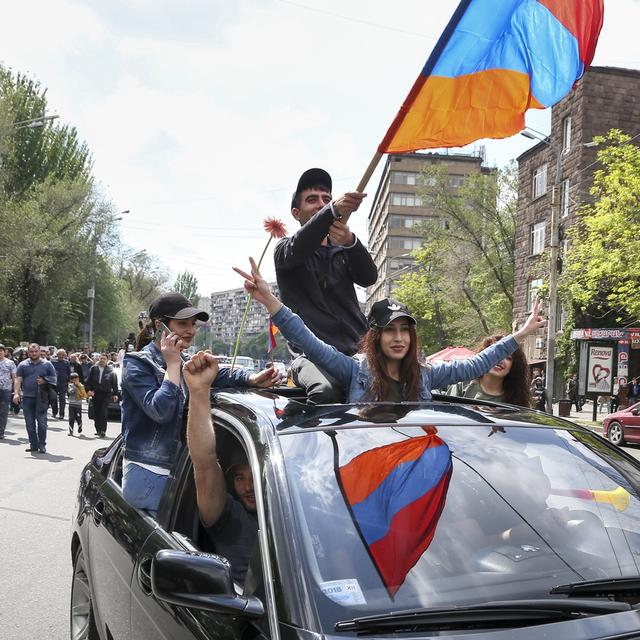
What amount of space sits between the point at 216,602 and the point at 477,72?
10.0 ft

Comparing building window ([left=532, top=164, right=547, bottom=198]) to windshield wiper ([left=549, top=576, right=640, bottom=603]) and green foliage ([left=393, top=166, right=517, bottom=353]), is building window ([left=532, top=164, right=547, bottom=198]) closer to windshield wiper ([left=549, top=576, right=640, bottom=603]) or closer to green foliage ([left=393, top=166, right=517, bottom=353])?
green foliage ([left=393, top=166, right=517, bottom=353])

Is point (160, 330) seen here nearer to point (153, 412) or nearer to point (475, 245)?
point (153, 412)

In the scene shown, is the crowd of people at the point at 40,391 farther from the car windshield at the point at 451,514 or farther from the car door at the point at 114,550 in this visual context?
the car windshield at the point at 451,514

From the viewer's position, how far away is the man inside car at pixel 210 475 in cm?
254

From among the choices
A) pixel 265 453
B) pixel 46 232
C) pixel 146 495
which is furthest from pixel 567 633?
pixel 46 232

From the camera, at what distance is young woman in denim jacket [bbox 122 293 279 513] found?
301cm

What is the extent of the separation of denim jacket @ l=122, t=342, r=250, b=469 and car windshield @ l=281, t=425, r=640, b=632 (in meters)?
1.04

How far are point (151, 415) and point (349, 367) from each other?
97 cm

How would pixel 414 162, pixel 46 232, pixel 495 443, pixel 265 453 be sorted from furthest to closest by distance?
pixel 414 162, pixel 46 232, pixel 495 443, pixel 265 453

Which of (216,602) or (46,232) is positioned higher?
(46,232)

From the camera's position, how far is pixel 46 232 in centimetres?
4050

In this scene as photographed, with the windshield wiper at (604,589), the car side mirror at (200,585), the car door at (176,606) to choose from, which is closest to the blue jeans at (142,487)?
the car door at (176,606)

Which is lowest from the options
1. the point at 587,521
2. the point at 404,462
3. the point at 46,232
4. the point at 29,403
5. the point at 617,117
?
the point at 29,403

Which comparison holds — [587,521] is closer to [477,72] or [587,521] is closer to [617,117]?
[477,72]
